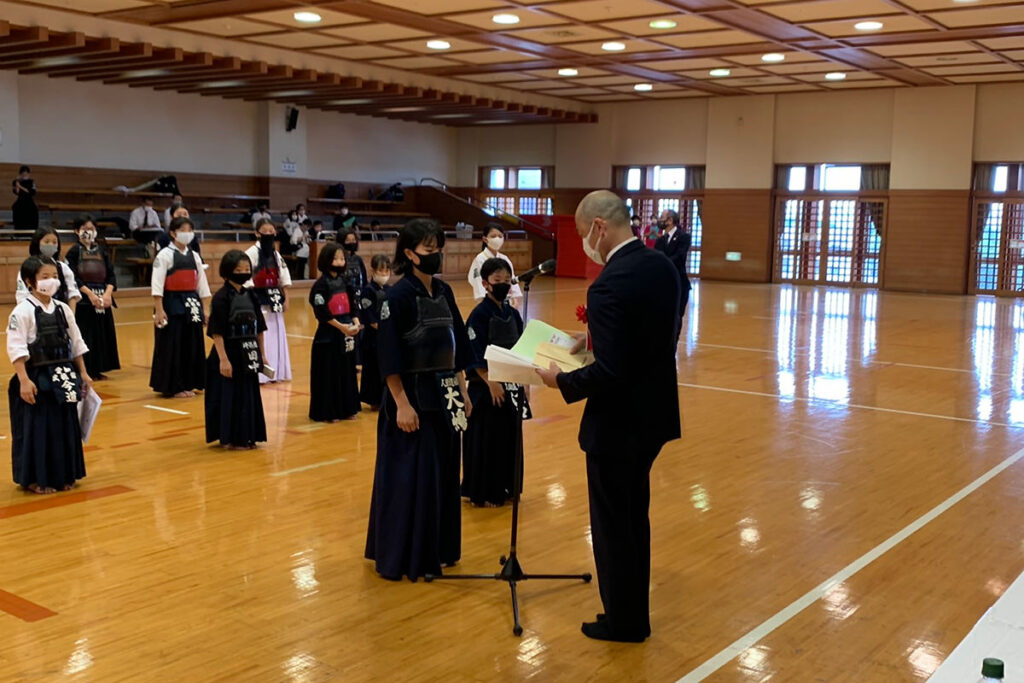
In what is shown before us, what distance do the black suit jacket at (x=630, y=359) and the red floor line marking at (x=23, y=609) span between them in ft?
7.71

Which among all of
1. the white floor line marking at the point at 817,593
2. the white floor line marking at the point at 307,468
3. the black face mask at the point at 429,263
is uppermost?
the black face mask at the point at 429,263

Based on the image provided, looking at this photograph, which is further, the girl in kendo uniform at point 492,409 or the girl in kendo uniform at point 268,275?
the girl in kendo uniform at point 268,275

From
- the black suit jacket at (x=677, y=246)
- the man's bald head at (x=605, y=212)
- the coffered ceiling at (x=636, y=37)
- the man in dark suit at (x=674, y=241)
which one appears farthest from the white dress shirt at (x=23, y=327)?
the coffered ceiling at (x=636, y=37)

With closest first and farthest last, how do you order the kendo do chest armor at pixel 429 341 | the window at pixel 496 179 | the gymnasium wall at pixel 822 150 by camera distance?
the kendo do chest armor at pixel 429 341 < the gymnasium wall at pixel 822 150 < the window at pixel 496 179

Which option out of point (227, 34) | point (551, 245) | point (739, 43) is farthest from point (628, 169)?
point (227, 34)

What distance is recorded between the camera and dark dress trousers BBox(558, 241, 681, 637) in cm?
370

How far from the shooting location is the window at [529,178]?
1114 inches

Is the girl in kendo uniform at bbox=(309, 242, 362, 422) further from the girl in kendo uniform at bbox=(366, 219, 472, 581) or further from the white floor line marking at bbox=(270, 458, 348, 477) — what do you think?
the girl in kendo uniform at bbox=(366, 219, 472, 581)

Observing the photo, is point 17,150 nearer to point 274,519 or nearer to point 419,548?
point 274,519

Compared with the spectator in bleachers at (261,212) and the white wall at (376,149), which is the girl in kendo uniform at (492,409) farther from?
the white wall at (376,149)

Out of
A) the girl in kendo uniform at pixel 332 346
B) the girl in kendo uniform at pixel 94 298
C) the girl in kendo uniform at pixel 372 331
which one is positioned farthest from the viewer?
the girl in kendo uniform at pixel 94 298

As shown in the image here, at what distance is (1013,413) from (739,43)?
9.72 m

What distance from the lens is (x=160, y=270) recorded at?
873 cm

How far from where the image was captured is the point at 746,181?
24.4 metres
